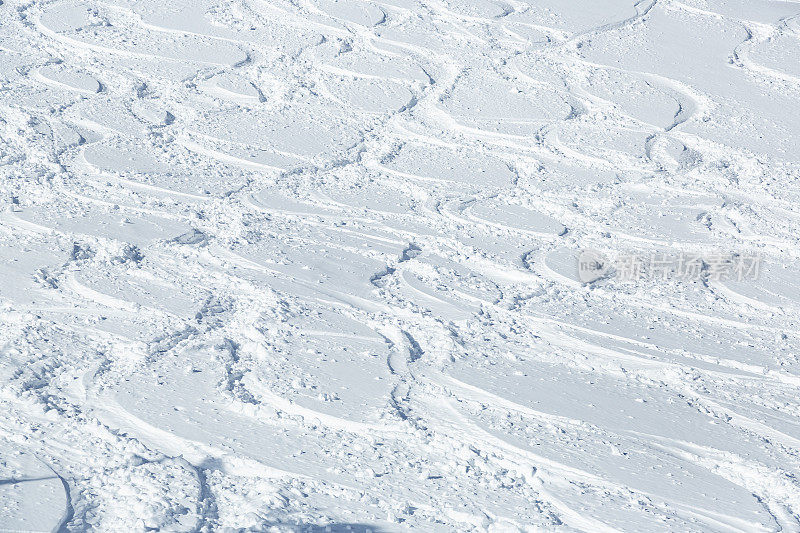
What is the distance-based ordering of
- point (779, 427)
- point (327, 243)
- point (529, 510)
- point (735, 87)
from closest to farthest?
point (529, 510)
point (779, 427)
point (327, 243)
point (735, 87)

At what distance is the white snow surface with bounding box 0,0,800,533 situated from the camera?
1.75 metres

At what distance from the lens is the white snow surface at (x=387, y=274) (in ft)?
5.75

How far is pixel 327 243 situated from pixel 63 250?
639 mm

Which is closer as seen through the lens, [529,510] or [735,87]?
[529,510]

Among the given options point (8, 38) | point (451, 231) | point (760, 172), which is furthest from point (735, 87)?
point (8, 38)

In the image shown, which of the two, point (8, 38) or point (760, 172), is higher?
point (760, 172)

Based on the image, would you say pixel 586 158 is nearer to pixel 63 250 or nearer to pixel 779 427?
pixel 779 427

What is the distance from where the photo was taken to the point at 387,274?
2.47 meters

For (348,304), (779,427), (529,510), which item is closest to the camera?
(529,510)

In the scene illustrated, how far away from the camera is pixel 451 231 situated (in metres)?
2.69

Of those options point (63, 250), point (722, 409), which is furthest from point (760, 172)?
point (63, 250)

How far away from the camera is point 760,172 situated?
3100 mm

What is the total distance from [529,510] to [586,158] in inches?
65.0

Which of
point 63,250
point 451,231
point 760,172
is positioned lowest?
point 63,250
